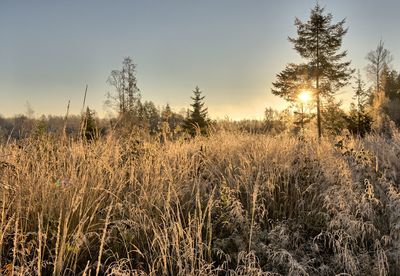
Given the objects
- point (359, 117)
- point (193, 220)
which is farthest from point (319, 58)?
point (193, 220)

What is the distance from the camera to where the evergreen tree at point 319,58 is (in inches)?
1160

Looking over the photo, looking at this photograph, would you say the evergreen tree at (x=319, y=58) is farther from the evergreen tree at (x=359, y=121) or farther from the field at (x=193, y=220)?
the field at (x=193, y=220)

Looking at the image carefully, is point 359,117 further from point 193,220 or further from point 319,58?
point 193,220

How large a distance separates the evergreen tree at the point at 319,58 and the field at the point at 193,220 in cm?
2464

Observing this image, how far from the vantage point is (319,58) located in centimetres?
2945

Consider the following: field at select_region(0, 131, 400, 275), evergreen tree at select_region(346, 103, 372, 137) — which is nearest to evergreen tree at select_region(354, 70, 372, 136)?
evergreen tree at select_region(346, 103, 372, 137)

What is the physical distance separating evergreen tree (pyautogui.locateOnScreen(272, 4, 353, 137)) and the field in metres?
24.6

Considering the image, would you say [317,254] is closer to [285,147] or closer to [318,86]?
[285,147]

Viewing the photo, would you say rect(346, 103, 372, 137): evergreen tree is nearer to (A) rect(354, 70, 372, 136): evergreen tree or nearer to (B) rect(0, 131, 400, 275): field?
(A) rect(354, 70, 372, 136): evergreen tree

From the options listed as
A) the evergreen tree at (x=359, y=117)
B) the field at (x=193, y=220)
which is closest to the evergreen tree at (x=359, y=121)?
the evergreen tree at (x=359, y=117)

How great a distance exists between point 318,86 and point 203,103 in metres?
9.65

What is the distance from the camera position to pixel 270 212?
4.79 meters

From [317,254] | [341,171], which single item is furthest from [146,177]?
[341,171]

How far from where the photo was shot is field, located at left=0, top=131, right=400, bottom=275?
10.2ft
